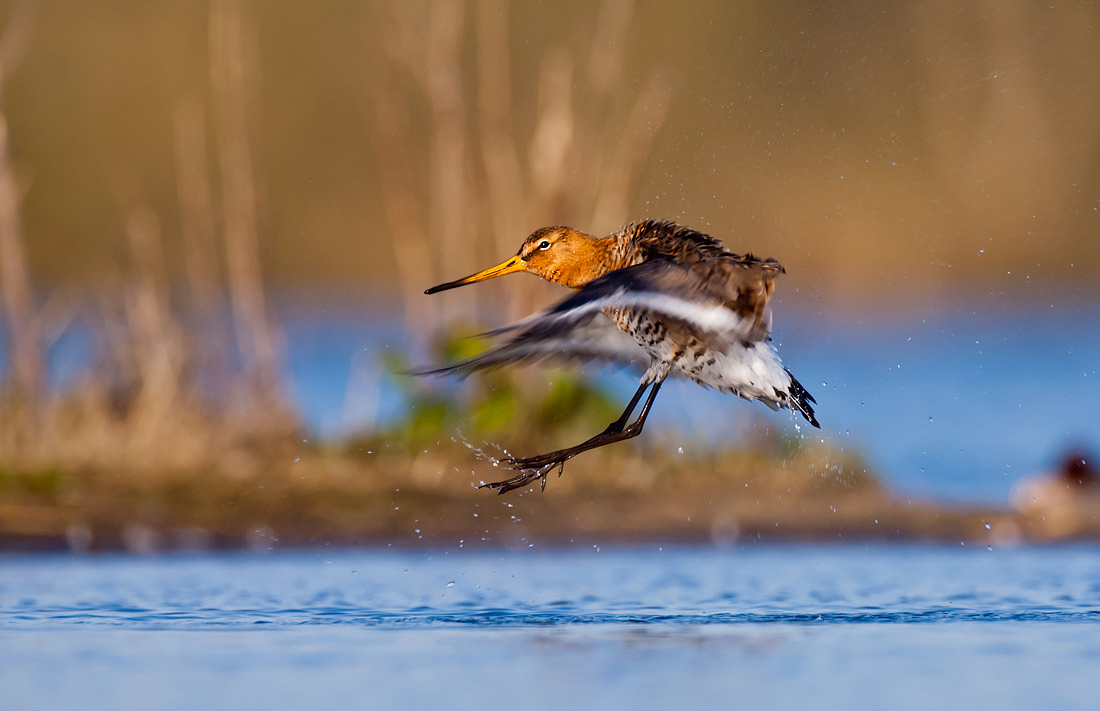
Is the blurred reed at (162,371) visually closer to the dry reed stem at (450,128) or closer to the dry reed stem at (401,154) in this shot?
the dry reed stem at (401,154)

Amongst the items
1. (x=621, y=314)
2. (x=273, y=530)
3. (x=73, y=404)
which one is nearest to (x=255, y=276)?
(x=73, y=404)

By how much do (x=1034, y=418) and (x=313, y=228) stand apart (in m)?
15.2

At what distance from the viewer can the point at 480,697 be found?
16.9 feet

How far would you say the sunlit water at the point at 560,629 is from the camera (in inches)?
206

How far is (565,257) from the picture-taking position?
24.0 ft

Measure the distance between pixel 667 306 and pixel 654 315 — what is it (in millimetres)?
288

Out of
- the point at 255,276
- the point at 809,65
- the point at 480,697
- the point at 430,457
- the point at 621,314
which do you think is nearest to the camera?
the point at 480,697

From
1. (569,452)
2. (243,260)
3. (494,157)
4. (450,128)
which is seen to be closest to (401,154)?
(450,128)

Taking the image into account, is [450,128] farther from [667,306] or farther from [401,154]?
[667,306]

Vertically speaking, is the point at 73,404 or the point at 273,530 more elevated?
the point at 73,404

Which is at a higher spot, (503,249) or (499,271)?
(503,249)

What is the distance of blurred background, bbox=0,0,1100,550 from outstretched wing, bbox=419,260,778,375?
101 cm

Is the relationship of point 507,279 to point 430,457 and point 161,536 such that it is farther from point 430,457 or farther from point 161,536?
point 161,536

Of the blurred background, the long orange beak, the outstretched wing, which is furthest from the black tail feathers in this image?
the long orange beak
